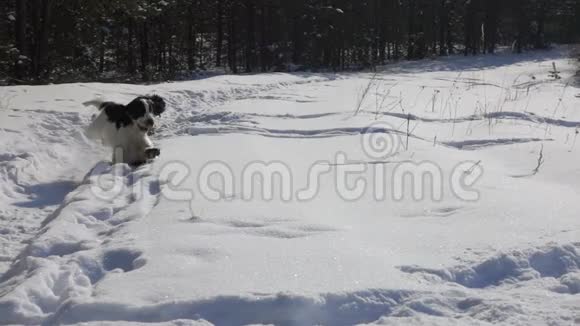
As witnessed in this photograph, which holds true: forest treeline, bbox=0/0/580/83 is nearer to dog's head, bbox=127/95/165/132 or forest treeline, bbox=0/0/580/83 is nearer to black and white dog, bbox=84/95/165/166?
black and white dog, bbox=84/95/165/166

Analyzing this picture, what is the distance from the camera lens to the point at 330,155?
5.93m

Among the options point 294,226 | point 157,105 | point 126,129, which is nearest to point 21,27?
point 157,105

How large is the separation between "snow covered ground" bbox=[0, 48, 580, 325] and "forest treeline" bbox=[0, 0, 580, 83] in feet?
33.2

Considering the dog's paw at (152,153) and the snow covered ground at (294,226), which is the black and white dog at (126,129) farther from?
the snow covered ground at (294,226)

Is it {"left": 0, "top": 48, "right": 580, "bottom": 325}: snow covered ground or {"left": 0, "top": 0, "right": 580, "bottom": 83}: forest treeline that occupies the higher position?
{"left": 0, "top": 0, "right": 580, "bottom": 83}: forest treeline

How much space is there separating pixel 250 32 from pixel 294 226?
30.7 metres

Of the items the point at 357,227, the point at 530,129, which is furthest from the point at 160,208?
the point at 530,129

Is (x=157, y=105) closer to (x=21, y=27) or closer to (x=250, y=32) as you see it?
(x=21, y=27)

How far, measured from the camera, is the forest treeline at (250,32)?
19.1m

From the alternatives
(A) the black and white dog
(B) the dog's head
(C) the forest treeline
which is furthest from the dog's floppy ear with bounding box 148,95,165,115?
(C) the forest treeline

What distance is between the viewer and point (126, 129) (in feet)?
21.4

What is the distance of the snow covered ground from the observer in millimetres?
2463

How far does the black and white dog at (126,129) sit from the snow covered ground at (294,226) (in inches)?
12.4

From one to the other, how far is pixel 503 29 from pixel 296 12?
24987 millimetres
